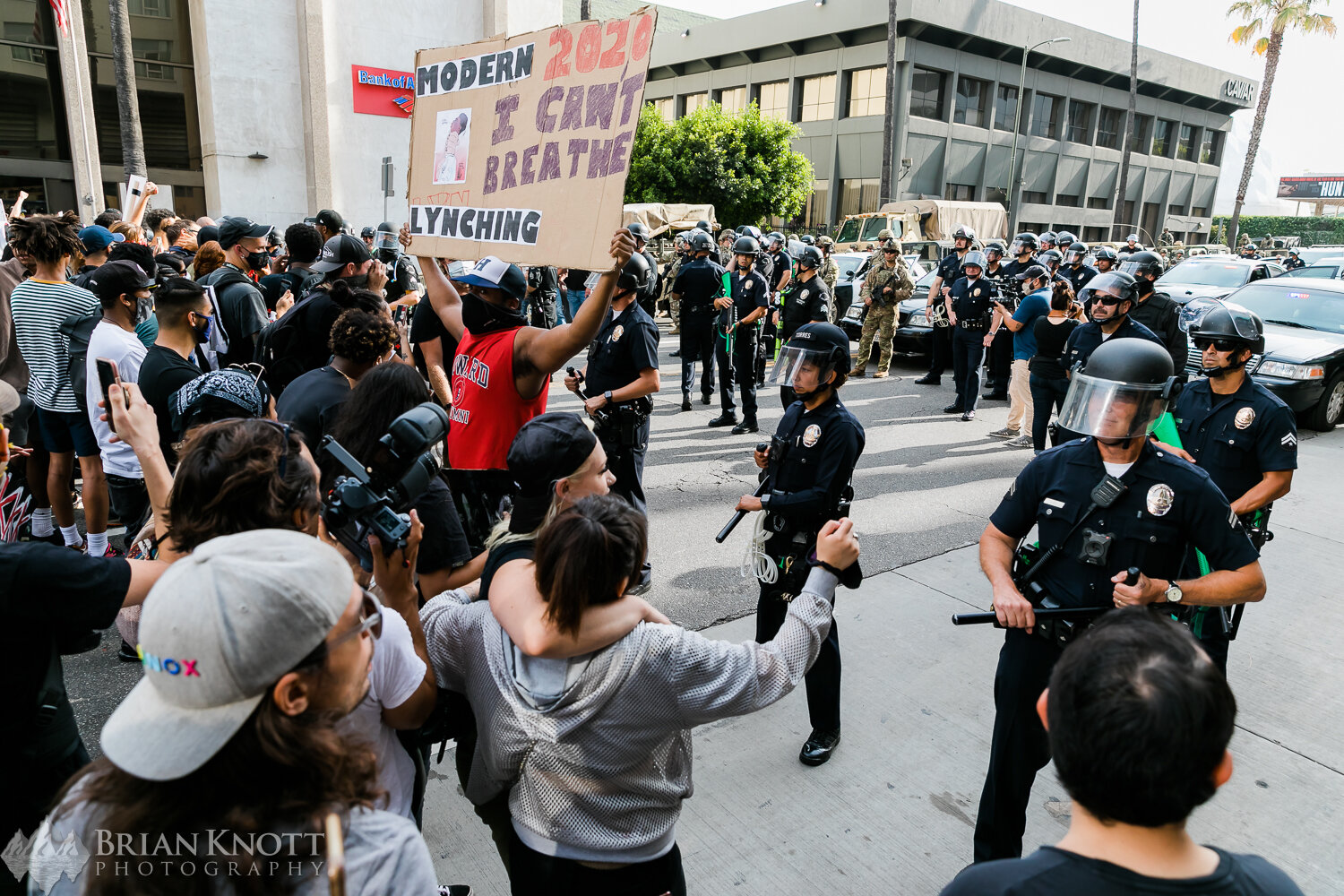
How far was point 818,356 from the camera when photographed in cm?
362

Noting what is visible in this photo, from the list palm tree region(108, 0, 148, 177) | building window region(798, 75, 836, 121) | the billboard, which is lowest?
palm tree region(108, 0, 148, 177)

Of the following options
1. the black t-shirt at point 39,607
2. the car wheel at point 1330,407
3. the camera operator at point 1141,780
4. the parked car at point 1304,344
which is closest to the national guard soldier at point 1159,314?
the parked car at point 1304,344

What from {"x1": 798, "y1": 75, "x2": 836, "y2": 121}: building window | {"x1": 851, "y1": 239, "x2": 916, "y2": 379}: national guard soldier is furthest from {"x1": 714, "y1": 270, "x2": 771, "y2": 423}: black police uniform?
{"x1": 798, "y1": 75, "x2": 836, "y2": 121}: building window

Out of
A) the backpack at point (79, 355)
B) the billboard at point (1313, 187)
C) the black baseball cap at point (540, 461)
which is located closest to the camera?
the black baseball cap at point (540, 461)

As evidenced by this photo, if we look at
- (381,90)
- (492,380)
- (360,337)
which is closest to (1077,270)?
(492,380)

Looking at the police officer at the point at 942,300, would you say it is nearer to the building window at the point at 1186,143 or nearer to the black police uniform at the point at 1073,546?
the black police uniform at the point at 1073,546

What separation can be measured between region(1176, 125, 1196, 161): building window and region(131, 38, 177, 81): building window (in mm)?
53053

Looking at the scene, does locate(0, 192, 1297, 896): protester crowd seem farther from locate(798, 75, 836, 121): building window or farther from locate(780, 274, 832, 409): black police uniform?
locate(798, 75, 836, 121): building window

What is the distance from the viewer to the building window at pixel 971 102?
3922 centimetres

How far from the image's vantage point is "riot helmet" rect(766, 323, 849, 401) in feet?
11.9

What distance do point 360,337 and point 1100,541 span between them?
293 centimetres

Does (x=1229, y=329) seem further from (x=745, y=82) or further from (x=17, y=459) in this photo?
(x=745, y=82)

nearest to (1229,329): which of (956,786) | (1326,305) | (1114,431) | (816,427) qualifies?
(1114,431)

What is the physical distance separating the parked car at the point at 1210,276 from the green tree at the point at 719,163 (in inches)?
685
